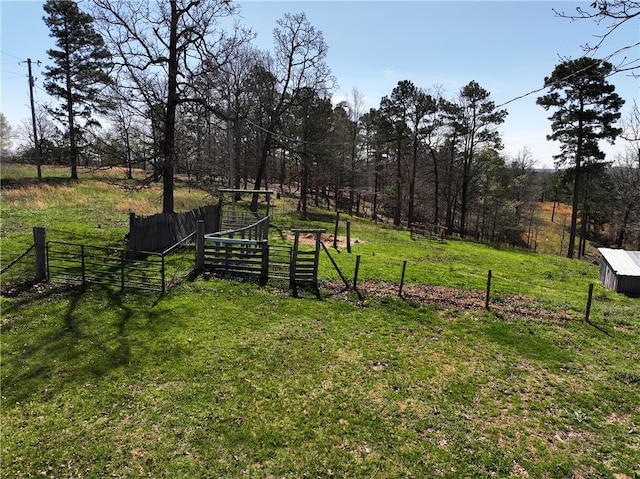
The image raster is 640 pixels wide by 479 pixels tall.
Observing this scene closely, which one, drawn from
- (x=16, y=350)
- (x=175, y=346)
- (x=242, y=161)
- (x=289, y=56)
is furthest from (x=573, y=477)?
(x=242, y=161)

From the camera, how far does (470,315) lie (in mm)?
11312

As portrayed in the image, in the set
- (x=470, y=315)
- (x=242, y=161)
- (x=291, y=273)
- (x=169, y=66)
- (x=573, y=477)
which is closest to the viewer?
(x=573, y=477)

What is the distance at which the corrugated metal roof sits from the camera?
15.9 metres

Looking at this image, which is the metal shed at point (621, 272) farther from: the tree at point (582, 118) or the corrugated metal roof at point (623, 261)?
the tree at point (582, 118)

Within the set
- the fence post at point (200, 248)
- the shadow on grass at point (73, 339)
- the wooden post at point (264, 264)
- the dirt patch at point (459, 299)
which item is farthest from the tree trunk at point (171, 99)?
the dirt patch at point (459, 299)

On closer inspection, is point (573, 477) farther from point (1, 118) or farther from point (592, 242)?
point (1, 118)

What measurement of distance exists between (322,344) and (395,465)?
3.75m

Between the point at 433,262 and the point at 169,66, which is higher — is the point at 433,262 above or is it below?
below

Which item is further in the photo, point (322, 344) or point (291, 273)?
point (291, 273)

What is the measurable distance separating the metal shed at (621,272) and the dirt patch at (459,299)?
581 cm

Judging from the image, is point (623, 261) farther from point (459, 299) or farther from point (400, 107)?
point (400, 107)

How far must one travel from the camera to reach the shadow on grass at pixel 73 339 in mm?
6684

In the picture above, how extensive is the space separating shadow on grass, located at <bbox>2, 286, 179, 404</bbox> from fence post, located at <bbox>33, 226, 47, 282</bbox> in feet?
3.12

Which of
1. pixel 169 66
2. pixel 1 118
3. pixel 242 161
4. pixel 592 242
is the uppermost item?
pixel 1 118
